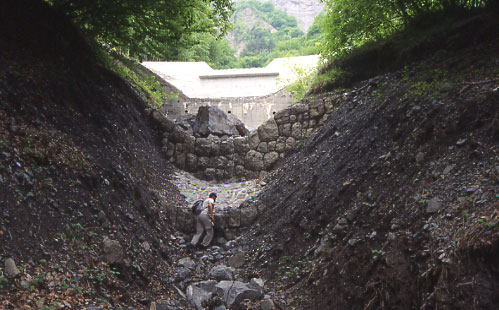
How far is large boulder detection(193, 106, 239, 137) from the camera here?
13.5 m

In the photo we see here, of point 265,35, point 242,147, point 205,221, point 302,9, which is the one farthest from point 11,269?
point 302,9

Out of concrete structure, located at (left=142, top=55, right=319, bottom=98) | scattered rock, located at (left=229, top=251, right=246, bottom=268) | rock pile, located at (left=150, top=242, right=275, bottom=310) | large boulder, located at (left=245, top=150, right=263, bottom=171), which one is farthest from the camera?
concrete structure, located at (left=142, top=55, right=319, bottom=98)

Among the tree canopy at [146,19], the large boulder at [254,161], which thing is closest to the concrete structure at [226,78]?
the large boulder at [254,161]

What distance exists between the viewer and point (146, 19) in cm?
751

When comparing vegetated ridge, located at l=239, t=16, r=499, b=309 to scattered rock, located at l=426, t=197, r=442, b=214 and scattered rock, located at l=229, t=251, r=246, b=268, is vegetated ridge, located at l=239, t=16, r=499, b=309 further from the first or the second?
scattered rock, located at l=229, t=251, r=246, b=268

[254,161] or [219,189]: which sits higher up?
[254,161]

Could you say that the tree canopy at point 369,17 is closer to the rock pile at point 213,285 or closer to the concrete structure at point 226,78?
the rock pile at point 213,285

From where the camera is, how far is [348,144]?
7320 mm

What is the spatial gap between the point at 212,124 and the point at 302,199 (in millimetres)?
7474

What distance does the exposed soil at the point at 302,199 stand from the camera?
3.23 meters

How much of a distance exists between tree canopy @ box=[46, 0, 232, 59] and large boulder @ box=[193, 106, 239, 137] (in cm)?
519

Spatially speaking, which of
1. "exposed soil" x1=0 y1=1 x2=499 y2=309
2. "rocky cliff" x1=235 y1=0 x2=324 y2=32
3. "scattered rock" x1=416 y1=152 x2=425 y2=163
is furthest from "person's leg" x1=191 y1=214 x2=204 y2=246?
"rocky cliff" x1=235 y1=0 x2=324 y2=32

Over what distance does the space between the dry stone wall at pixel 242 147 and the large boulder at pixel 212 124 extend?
1066 millimetres

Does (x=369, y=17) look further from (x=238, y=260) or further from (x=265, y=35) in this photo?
(x=265, y=35)
